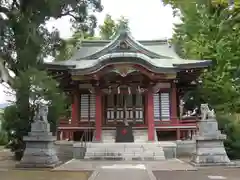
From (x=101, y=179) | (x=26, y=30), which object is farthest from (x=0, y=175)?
(x=26, y=30)

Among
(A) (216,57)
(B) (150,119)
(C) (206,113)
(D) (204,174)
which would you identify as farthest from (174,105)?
(D) (204,174)

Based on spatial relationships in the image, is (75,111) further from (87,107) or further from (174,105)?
(174,105)

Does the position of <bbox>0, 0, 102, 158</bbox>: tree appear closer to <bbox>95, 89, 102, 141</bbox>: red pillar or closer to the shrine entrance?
<bbox>95, 89, 102, 141</bbox>: red pillar

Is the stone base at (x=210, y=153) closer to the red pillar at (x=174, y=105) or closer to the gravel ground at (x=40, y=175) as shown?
the gravel ground at (x=40, y=175)

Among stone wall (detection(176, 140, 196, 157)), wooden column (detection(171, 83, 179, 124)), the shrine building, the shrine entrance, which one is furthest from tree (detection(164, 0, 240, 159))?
the shrine entrance

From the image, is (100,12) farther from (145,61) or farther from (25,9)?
(25,9)

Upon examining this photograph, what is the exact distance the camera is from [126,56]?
57.9 feet

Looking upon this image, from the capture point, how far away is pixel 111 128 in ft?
64.8

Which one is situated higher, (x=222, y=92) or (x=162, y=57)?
(x=162, y=57)

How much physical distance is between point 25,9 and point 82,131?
1306 centimetres

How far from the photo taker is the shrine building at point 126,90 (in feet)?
60.1

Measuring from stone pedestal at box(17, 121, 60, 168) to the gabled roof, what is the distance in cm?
475

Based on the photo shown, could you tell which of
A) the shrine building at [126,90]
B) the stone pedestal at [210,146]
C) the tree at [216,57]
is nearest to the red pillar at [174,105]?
the shrine building at [126,90]

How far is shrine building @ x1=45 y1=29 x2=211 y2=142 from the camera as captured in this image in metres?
18.3
